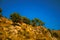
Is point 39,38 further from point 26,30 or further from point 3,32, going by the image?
point 3,32

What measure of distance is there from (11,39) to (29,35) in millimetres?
6450

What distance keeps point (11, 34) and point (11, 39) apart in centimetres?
196

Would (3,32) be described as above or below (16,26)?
below

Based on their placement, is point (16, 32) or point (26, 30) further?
point (26, 30)

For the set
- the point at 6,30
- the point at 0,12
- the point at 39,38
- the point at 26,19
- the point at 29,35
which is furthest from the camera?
the point at 26,19

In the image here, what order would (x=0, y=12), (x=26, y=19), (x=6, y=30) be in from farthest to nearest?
1. (x=26, y=19)
2. (x=0, y=12)
3. (x=6, y=30)

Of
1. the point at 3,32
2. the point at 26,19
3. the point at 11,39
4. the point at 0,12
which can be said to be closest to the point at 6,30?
the point at 3,32

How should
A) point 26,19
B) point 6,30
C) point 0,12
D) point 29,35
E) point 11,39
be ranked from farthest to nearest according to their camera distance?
point 26,19, point 0,12, point 29,35, point 6,30, point 11,39

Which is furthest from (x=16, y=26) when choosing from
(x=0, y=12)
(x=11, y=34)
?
(x=0, y=12)

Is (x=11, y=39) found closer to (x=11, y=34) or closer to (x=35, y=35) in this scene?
(x=11, y=34)

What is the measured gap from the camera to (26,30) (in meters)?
35.8

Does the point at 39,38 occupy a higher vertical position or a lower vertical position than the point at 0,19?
lower

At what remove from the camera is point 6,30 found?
31906 mm

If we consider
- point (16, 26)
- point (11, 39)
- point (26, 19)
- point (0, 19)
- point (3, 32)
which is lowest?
point (11, 39)
